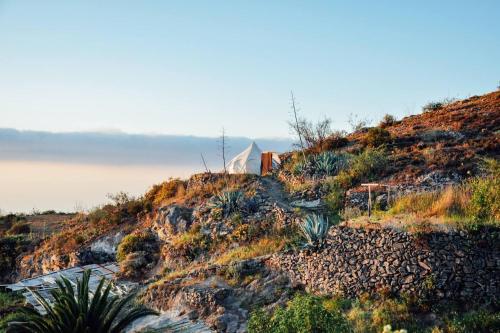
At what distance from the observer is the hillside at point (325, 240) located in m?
10.3

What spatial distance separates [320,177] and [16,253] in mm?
16809

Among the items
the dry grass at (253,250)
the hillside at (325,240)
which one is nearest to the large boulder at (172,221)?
the hillside at (325,240)

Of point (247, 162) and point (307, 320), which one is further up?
point (247, 162)

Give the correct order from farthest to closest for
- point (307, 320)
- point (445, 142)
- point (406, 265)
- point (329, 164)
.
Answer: point (445, 142) < point (329, 164) < point (406, 265) < point (307, 320)

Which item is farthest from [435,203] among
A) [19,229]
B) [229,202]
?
[19,229]

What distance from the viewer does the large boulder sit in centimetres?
1914

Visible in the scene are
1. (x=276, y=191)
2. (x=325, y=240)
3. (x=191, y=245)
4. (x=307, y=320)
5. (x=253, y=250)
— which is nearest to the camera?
(x=307, y=320)

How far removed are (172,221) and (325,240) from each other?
8.52 metres

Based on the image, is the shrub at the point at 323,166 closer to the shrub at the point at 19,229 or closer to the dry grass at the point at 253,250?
the dry grass at the point at 253,250

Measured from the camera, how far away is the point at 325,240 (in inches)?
506

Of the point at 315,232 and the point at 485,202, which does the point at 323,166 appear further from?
the point at 485,202

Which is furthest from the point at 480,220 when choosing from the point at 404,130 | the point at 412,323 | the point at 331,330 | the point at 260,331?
the point at 404,130

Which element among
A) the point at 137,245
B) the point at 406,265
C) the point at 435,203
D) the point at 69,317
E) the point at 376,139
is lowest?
the point at 137,245

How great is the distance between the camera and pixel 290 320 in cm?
866
